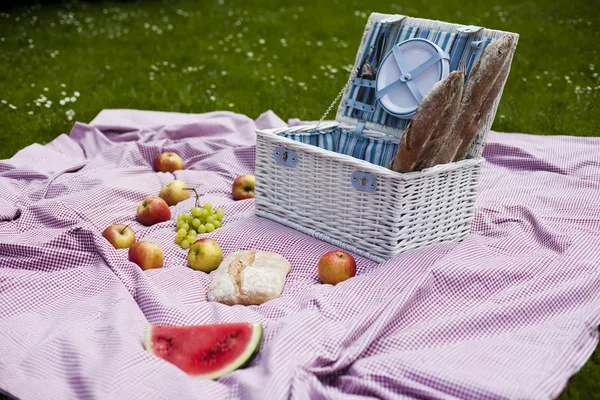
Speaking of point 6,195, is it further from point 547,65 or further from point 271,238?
point 547,65

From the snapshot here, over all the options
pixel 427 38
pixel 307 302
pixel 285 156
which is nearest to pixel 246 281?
pixel 307 302

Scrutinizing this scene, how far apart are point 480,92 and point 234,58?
4320 mm

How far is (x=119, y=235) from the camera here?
318 centimetres

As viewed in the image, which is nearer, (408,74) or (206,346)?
(206,346)

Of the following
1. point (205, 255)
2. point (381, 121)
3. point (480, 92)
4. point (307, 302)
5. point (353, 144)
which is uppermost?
point (480, 92)

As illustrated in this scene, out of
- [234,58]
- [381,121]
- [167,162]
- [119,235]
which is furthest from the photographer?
[234,58]

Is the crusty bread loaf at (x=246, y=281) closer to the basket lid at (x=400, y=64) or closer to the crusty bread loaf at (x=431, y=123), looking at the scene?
the crusty bread loaf at (x=431, y=123)

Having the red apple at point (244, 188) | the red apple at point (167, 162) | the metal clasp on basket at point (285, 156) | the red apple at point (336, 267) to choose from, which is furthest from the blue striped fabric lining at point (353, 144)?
the red apple at point (167, 162)

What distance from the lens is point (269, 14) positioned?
29.0 feet

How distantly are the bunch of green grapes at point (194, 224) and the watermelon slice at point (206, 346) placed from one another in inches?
32.9

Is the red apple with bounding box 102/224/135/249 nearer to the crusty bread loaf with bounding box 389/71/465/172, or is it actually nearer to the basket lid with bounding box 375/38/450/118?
the crusty bread loaf with bounding box 389/71/465/172

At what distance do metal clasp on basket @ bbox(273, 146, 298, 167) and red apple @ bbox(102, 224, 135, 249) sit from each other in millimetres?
766

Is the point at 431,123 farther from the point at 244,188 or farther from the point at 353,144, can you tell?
the point at 244,188

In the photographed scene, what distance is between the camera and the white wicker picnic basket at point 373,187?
291 cm
